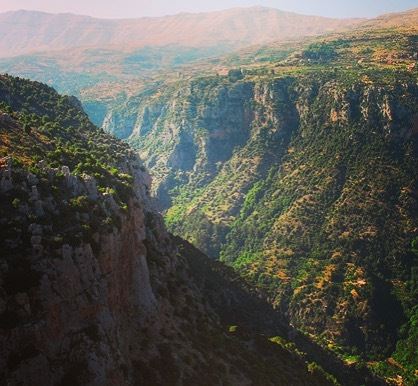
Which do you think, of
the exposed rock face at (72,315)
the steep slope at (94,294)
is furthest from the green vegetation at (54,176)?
the exposed rock face at (72,315)

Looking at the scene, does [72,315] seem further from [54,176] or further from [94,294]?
[54,176]

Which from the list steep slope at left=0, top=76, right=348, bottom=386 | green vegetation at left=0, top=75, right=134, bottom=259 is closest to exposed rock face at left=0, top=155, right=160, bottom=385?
steep slope at left=0, top=76, right=348, bottom=386

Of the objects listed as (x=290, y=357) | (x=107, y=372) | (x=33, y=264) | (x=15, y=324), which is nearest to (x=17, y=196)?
(x=33, y=264)

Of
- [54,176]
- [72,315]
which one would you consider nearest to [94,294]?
[72,315]

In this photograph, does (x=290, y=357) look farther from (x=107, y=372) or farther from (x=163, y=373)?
(x=107, y=372)

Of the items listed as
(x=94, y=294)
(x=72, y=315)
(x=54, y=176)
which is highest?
(x=54, y=176)

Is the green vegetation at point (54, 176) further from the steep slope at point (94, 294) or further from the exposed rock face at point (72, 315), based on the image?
the exposed rock face at point (72, 315)

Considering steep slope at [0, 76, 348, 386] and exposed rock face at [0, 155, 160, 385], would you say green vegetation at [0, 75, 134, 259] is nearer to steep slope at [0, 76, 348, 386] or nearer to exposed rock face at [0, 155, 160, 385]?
steep slope at [0, 76, 348, 386]

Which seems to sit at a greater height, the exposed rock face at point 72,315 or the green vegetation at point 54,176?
the green vegetation at point 54,176

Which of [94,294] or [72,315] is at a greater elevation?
[94,294]
